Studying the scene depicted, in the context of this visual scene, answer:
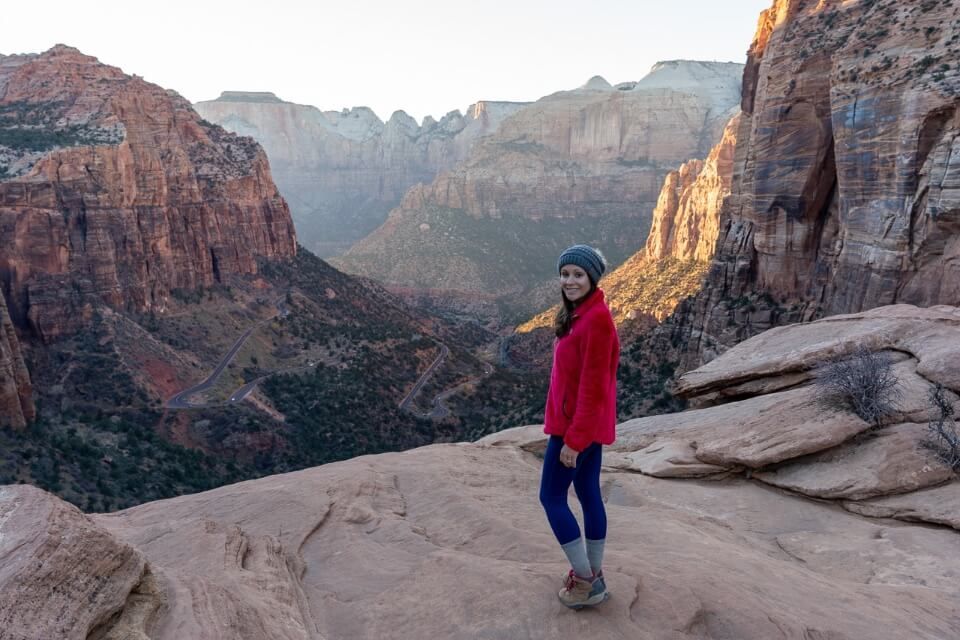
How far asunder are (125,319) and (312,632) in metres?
47.7

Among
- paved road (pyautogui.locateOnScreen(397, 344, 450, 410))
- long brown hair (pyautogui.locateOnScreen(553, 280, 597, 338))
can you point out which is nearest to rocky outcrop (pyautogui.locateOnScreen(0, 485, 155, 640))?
long brown hair (pyautogui.locateOnScreen(553, 280, 597, 338))

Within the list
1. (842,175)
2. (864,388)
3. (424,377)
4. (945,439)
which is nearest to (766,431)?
(864,388)

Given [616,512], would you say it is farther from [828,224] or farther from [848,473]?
[828,224]

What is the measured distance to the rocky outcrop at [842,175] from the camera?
2155 cm

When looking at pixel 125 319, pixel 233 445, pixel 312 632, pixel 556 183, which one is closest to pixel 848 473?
pixel 312 632

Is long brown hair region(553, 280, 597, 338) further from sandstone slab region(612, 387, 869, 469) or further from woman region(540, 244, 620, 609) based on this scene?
sandstone slab region(612, 387, 869, 469)

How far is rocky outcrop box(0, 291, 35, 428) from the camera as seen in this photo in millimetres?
31508

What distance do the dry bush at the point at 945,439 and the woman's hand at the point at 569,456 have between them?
6.68m

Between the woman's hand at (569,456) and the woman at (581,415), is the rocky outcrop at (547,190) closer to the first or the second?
the woman at (581,415)

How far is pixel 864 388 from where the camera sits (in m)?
9.92

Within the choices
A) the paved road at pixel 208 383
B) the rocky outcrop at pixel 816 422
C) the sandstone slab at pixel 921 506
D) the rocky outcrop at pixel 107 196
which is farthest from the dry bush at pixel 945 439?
the rocky outcrop at pixel 107 196

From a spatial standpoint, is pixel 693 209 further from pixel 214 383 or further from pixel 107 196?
pixel 107 196

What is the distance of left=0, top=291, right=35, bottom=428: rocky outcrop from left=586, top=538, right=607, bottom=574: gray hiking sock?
35.8 meters

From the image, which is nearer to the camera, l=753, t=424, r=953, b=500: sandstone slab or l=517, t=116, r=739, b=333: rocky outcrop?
l=753, t=424, r=953, b=500: sandstone slab
